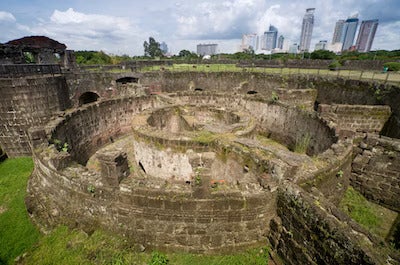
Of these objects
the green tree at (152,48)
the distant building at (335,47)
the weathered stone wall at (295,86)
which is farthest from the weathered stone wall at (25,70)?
the distant building at (335,47)

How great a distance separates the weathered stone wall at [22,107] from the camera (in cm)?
1150

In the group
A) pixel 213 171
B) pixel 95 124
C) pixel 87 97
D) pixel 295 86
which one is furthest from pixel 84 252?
pixel 295 86

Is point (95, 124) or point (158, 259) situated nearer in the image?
point (158, 259)

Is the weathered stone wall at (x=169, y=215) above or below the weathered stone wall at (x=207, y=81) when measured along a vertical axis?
below

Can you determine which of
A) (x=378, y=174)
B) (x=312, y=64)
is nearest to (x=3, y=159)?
(x=378, y=174)

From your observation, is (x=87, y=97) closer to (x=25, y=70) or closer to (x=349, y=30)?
(x=25, y=70)

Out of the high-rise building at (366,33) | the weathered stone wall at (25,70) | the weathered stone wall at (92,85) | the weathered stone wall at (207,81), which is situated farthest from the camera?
the high-rise building at (366,33)

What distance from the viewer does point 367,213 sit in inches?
290

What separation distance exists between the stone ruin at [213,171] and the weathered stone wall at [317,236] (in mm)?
23

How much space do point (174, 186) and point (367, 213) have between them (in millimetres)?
6992

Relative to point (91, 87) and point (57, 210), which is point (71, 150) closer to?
point (57, 210)

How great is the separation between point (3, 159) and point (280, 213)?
15164 mm

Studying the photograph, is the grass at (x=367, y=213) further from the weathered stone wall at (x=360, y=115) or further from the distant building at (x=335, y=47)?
the distant building at (x=335, y=47)

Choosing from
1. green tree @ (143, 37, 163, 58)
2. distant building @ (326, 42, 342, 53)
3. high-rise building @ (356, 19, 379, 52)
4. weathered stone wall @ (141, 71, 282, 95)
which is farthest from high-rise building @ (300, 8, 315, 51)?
weathered stone wall @ (141, 71, 282, 95)
